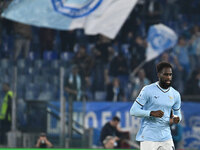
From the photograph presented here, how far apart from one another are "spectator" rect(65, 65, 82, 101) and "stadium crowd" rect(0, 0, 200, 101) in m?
0.04

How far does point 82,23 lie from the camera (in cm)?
1406

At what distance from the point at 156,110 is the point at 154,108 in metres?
0.03

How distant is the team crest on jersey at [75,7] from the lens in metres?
14.0

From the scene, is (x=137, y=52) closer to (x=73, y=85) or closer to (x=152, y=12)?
(x=152, y=12)

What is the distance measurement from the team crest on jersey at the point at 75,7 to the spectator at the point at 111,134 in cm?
251

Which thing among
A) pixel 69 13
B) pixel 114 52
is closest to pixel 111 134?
pixel 69 13

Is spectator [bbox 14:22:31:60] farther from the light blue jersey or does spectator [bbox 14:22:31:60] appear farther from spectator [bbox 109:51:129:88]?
the light blue jersey

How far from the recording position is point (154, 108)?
6.46m

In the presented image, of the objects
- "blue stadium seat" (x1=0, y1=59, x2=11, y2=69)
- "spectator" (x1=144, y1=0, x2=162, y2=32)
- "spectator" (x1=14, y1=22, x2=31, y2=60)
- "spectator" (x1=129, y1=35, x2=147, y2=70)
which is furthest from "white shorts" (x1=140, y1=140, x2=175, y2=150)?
"spectator" (x1=144, y1=0, x2=162, y2=32)

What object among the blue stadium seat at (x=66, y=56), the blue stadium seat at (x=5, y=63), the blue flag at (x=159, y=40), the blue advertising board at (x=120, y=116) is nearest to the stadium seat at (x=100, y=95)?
the blue advertising board at (x=120, y=116)

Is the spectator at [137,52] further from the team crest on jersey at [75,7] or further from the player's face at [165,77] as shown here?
the player's face at [165,77]

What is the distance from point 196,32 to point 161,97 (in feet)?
34.2

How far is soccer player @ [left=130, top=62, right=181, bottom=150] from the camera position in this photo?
253 inches

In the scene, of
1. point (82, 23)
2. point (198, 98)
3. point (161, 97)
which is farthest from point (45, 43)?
point (161, 97)
